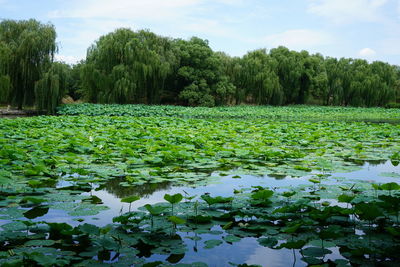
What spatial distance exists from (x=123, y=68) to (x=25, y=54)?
5.39 meters

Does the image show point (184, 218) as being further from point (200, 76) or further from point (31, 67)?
point (200, 76)

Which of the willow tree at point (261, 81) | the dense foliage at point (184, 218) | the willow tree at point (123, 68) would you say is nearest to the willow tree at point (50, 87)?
the willow tree at point (123, 68)

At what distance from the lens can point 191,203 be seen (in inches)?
114

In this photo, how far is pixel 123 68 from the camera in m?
21.8

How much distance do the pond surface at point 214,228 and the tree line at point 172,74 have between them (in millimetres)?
16333

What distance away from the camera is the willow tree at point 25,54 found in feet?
60.3

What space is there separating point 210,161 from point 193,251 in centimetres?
270

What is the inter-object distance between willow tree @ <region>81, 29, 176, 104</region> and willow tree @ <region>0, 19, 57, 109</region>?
3470 mm

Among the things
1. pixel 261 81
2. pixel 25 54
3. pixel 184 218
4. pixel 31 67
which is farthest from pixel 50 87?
pixel 184 218

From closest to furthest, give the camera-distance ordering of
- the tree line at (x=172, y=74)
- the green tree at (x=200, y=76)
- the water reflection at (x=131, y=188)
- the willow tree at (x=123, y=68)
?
1. the water reflection at (x=131, y=188)
2. the tree line at (x=172, y=74)
3. the willow tree at (x=123, y=68)
4. the green tree at (x=200, y=76)

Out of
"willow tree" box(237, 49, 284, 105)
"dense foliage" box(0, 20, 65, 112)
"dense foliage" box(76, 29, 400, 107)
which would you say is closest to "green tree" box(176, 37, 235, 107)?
"dense foliage" box(76, 29, 400, 107)

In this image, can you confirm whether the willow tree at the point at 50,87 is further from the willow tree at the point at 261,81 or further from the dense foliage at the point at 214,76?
the willow tree at the point at 261,81

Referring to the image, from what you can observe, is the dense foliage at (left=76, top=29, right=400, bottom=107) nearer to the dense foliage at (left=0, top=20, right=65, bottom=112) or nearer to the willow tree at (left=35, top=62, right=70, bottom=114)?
the willow tree at (left=35, top=62, right=70, bottom=114)

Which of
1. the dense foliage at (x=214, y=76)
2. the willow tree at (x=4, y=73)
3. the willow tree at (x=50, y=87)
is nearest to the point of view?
the willow tree at (x=4, y=73)
